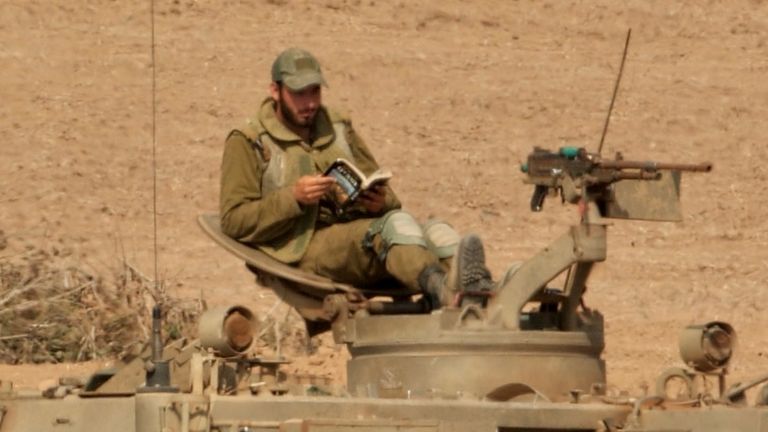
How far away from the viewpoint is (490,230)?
26.1 meters

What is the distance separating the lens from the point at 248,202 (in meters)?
15.9

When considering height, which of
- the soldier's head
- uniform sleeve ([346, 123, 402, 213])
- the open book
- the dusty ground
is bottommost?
the open book

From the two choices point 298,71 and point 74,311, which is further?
point 74,311

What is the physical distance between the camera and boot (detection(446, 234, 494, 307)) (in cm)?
1480

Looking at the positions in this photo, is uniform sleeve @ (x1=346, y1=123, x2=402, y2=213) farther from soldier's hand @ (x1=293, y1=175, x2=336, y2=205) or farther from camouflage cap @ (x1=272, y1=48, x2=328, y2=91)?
soldier's hand @ (x1=293, y1=175, x2=336, y2=205)

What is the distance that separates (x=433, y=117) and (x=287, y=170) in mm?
11442

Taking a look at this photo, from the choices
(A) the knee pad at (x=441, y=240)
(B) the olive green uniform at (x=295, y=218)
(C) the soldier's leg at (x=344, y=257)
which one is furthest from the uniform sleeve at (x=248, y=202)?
(A) the knee pad at (x=441, y=240)

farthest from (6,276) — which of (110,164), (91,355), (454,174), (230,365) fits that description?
(230,365)

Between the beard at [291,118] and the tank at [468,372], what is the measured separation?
104 centimetres

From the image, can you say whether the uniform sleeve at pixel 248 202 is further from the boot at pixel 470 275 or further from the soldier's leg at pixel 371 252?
the boot at pixel 470 275

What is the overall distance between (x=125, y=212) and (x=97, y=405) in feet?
36.7

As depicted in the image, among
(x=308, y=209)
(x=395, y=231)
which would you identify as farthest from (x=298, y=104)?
(x=395, y=231)

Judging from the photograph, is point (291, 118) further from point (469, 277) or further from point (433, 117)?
point (433, 117)

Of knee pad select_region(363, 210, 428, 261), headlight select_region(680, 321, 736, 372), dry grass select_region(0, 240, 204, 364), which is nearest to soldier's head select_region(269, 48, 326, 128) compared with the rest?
knee pad select_region(363, 210, 428, 261)
